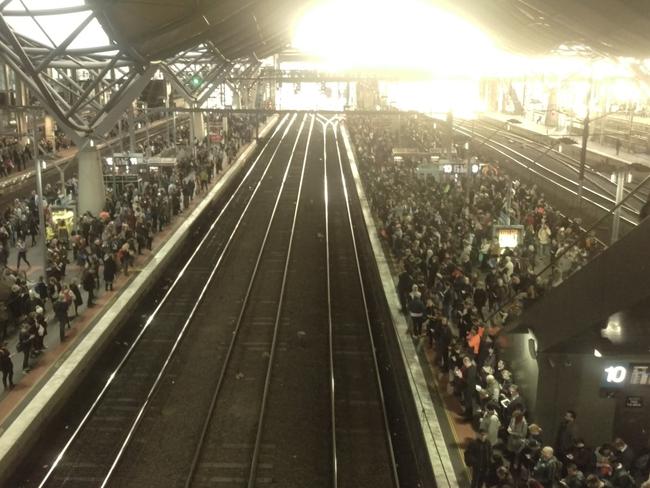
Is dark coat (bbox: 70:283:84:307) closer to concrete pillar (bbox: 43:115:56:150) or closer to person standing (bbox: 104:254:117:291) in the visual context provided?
person standing (bbox: 104:254:117:291)

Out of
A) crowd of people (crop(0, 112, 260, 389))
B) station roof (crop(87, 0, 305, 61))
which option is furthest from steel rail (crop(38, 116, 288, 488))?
station roof (crop(87, 0, 305, 61))

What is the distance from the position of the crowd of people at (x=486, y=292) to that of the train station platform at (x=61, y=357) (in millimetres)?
6897

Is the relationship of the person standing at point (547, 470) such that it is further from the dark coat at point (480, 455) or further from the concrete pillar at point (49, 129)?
the concrete pillar at point (49, 129)

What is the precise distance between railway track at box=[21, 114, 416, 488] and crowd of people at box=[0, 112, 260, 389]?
1677mm

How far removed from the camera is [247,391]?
13.9m

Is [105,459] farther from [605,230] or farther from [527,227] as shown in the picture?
[605,230]

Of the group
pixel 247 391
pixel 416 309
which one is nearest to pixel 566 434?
pixel 416 309

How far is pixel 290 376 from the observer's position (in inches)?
579

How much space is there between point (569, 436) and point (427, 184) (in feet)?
59.9

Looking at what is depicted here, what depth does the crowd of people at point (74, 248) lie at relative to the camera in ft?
48.8

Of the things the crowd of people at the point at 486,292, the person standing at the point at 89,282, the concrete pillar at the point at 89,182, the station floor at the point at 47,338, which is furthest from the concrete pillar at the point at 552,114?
the person standing at the point at 89,282

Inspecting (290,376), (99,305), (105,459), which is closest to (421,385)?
(290,376)

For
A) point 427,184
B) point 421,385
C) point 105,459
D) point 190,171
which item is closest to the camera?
point 105,459

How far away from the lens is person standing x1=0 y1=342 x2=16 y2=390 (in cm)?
1236
